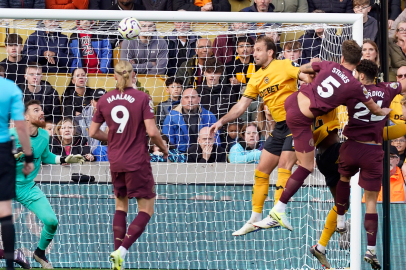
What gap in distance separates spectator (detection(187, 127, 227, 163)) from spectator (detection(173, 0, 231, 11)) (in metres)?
3.00

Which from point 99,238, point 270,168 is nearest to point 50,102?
point 99,238

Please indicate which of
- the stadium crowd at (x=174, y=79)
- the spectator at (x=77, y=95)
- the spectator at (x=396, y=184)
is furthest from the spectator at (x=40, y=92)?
the spectator at (x=396, y=184)

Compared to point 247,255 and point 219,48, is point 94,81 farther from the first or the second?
point 247,255

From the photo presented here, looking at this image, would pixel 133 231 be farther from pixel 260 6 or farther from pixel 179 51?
pixel 260 6

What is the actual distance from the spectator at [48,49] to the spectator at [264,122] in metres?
2.92

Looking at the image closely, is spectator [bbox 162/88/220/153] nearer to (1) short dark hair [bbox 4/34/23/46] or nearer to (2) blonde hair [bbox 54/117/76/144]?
(2) blonde hair [bbox 54/117/76/144]

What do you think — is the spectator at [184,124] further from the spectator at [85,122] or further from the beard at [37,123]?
the beard at [37,123]

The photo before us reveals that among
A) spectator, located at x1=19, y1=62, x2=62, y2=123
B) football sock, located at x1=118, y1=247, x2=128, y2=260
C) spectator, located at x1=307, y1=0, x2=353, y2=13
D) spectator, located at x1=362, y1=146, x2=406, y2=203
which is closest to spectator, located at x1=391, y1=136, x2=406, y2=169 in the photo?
spectator, located at x1=362, y1=146, x2=406, y2=203

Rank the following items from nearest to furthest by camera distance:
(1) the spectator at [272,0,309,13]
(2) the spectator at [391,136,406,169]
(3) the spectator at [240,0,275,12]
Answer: (2) the spectator at [391,136,406,169], (3) the spectator at [240,0,275,12], (1) the spectator at [272,0,309,13]

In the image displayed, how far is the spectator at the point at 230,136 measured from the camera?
29.0 ft

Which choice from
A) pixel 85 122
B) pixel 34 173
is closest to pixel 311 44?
pixel 85 122

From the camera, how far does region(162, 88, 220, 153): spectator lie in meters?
8.77

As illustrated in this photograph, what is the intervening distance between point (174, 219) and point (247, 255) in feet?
3.69

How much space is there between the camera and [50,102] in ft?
29.4
